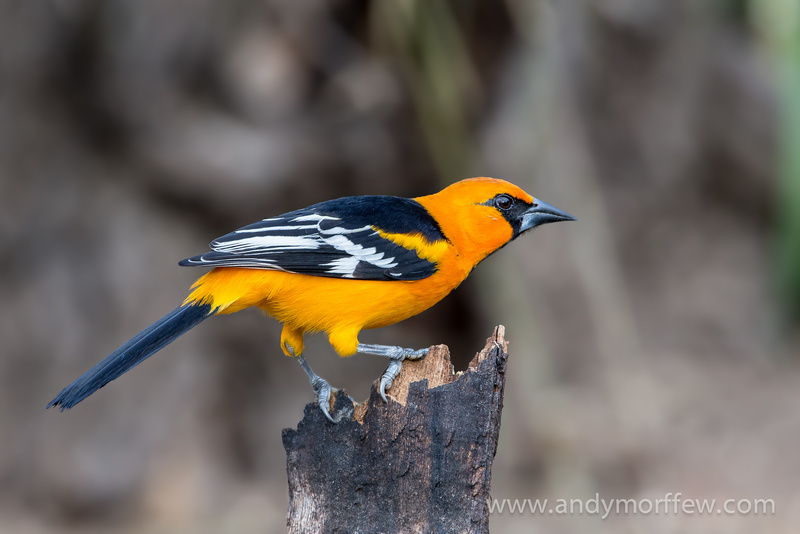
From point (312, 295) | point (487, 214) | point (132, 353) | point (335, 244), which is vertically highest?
point (487, 214)

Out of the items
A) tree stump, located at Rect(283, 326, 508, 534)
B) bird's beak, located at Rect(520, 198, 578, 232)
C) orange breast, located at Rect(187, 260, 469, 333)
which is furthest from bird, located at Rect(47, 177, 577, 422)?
bird's beak, located at Rect(520, 198, 578, 232)

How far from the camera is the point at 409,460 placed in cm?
347

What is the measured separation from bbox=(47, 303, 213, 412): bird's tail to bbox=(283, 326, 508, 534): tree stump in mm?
797

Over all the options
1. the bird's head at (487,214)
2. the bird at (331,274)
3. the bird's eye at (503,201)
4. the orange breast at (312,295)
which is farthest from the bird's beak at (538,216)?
the orange breast at (312,295)

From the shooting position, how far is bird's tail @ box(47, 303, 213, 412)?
11.1 feet

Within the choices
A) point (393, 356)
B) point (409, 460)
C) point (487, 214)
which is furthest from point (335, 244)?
point (409, 460)

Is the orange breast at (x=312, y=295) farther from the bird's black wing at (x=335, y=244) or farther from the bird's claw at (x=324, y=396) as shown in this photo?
the bird's claw at (x=324, y=396)

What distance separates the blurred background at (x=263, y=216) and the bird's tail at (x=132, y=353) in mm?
4021

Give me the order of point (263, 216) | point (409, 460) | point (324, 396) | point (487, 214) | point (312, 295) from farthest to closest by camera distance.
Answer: point (263, 216), point (487, 214), point (312, 295), point (324, 396), point (409, 460)

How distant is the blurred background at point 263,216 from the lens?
734 centimetres

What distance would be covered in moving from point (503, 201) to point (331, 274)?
1179 millimetres

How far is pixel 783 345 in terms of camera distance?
963cm

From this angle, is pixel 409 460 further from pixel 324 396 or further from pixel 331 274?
pixel 331 274

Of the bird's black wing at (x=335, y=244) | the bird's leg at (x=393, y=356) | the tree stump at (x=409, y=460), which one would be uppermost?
the bird's black wing at (x=335, y=244)
